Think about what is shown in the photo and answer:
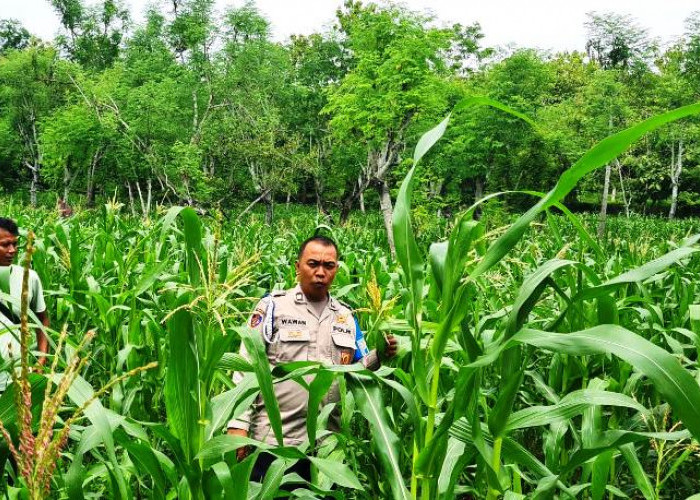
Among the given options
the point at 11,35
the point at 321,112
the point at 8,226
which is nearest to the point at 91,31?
the point at 11,35

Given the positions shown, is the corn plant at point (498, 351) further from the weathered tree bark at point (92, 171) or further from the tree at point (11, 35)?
the tree at point (11, 35)

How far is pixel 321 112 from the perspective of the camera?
15.8 metres

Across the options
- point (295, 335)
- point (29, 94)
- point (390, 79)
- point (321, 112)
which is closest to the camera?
point (295, 335)

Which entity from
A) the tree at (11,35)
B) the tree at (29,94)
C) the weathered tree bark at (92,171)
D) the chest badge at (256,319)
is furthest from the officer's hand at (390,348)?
the tree at (11,35)

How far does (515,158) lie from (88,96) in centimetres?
1631

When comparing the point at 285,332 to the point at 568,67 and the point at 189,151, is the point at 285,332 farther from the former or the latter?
the point at 568,67

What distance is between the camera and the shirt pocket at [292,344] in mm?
2471

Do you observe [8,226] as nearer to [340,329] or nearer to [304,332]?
[304,332]

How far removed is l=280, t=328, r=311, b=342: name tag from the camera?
247cm

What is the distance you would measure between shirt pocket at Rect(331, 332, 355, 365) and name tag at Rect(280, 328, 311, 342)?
0.39 ft

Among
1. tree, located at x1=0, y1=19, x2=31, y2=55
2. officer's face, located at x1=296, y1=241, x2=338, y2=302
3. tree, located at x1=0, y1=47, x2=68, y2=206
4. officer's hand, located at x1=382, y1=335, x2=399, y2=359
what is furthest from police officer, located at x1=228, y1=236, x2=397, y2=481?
tree, located at x1=0, y1=19, x2=31, y2=55

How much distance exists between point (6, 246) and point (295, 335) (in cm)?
171

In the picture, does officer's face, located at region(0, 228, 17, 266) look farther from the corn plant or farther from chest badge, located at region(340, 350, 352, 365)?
the corn plant

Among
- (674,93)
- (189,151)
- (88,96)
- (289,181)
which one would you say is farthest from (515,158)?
(88,96)
